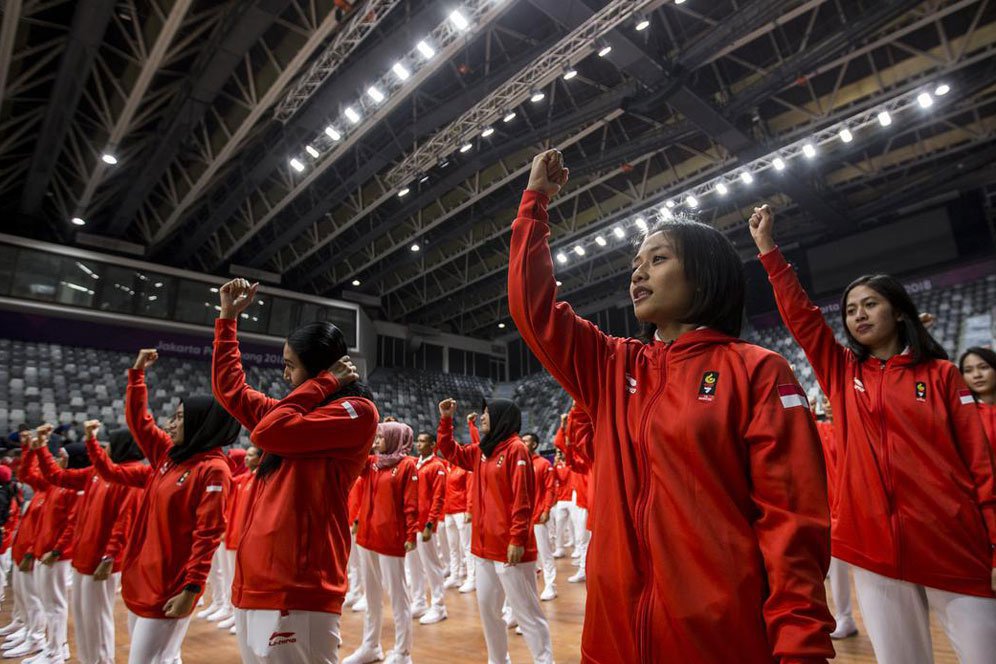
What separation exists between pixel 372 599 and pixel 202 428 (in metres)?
2.35

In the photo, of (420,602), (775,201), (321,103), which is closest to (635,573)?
(420,602)

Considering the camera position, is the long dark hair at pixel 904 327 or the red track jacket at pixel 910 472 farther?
the long dark hair at pixel 904 327

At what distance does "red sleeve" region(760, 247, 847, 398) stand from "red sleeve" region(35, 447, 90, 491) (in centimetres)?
574

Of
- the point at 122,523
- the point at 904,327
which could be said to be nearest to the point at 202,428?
the point at 122,523

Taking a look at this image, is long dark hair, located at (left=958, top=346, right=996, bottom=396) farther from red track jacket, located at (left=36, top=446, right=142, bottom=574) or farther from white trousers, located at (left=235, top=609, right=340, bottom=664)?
red track jacket, located at (left=36, top=446, right=142, bottom=574)

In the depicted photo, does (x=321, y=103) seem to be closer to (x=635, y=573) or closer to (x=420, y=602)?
(x=420, y=602)

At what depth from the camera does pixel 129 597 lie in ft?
9.24

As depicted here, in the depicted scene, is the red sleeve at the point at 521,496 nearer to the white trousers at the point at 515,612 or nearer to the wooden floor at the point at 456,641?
the white trousers at the point at 515,612

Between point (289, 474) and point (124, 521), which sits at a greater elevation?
point (289, 474)

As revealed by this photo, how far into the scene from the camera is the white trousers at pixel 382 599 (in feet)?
14.6

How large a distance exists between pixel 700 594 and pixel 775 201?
15879mm

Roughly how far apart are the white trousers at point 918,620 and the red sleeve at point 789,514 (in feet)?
4.20

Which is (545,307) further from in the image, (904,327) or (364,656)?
(364,656)

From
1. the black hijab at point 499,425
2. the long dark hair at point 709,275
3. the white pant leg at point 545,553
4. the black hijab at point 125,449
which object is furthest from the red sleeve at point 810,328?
the white pant leg at point 545,553
